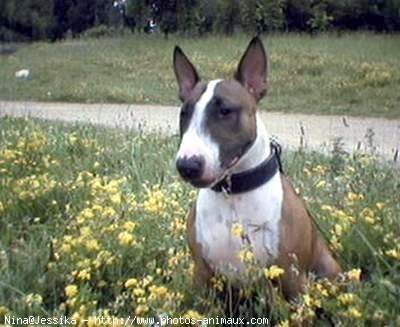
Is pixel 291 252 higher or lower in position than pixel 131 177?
higher

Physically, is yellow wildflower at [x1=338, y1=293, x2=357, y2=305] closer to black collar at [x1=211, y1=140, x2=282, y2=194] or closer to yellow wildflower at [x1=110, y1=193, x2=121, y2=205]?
black collar at [x1=211, y1=140, x2=282, y2=194]

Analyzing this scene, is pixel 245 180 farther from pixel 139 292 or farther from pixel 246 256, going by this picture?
pixel 139 292

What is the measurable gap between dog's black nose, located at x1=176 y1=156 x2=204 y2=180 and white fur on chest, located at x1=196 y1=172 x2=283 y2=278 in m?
0.28

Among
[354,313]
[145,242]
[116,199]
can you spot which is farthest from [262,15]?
[354,313]

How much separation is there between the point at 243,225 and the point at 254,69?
0.67 m

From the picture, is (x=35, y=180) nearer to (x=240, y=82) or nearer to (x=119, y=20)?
Answer: (x=240, y=82)

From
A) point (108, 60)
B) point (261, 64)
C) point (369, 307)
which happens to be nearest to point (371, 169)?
point (261, 64)

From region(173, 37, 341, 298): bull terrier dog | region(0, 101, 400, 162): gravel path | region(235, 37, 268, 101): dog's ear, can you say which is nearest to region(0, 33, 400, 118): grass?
region(0, 101, 400, 162): gravel path

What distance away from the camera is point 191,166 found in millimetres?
2445

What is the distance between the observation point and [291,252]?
→ 2.66 meters

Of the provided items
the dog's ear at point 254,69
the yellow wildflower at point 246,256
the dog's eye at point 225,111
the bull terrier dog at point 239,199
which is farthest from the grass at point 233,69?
the yellow wildflower at point 246,256

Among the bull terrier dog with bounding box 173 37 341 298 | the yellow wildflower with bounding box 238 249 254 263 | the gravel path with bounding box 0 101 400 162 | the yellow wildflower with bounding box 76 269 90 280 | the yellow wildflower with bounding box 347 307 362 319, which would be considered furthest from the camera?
the gravel path with bounding box 0 101 400 162

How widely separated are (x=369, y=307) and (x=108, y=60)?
16218 mm

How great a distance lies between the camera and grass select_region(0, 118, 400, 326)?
2.52m
